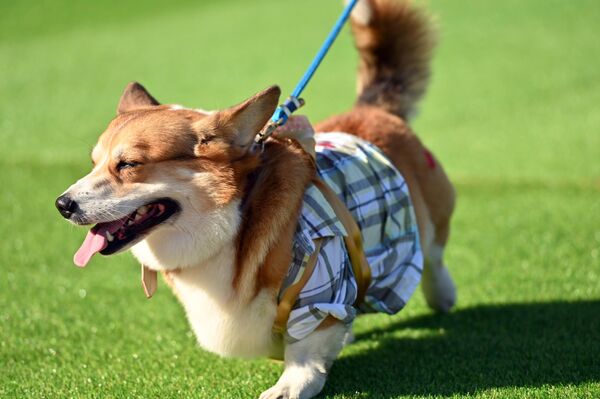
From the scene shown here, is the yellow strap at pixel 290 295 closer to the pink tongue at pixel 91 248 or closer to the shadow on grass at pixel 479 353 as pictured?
the shadow on grass at pixel 479 353

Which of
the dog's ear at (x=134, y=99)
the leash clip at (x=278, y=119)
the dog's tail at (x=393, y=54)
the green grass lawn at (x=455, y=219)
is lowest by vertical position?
the green grass lawn at (x=455, y=219)

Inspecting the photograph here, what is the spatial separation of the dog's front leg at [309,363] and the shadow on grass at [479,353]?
14cm

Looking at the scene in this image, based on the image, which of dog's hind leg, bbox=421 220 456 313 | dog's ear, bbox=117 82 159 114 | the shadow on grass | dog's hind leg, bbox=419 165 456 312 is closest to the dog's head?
dog's ear, bbox=117 82 159 114

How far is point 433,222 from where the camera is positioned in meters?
4.21

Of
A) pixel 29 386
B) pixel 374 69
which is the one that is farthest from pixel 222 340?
pixel 374 69

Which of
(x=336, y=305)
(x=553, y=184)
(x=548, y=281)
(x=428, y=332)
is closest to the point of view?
(x=336, y=305)

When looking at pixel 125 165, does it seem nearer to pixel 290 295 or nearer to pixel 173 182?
pixel 173 182

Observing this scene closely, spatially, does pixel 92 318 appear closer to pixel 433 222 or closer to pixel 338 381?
pixel 338 381

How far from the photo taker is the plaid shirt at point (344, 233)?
3126 mm

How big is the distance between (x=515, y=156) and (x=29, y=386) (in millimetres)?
5201

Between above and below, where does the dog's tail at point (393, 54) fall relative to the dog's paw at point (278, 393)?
above

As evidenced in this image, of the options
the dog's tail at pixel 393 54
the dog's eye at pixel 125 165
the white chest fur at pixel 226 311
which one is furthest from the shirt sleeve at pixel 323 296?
the dog's tail at pixel 393 54

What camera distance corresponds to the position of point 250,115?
3.08 metres

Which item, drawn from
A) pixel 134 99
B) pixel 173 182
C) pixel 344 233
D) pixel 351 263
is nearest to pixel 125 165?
pixel 173 182
